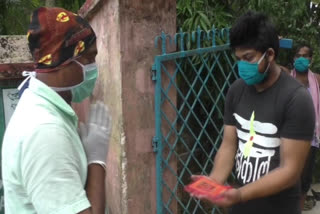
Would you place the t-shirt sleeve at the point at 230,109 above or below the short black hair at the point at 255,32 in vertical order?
below

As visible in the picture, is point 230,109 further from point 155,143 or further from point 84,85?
point 155,143

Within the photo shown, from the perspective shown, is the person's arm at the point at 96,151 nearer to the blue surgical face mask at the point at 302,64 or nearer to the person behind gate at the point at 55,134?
the person behind gate at the point at 55,134

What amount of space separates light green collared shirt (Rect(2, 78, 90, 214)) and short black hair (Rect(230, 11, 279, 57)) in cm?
91

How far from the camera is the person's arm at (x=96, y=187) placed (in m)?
1.24

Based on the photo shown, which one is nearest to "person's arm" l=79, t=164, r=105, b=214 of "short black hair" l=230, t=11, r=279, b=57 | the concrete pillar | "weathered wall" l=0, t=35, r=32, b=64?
"short black hair" l=230, t=11, r=279, b=57

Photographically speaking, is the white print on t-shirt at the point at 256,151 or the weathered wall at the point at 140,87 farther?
the weathered wall at the point at 140,87

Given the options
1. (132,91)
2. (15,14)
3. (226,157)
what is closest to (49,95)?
(226,157)

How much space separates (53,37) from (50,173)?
43cm

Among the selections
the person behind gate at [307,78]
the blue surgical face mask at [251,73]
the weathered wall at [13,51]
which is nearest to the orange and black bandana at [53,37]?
the blue surgical face mask at [251,73]

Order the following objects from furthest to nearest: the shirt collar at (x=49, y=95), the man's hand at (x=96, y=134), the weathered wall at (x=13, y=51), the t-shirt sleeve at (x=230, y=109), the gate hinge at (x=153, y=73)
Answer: the weathered wall at (x=13, y=51) < the gate hinge at (x=153, y=73) < the t-shirt sleeve at (x=230, y=109) < the man's hand at (x=96, y=134) < the shirt collar at (x=49, y=95)

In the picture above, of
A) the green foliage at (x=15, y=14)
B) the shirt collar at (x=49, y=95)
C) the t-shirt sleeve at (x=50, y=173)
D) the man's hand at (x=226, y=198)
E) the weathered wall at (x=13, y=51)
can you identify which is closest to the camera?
the t-shirt sleeve at (x=50, y=173)

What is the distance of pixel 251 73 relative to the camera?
5.73 ft

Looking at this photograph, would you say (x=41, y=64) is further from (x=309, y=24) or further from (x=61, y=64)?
(x=309, y=24)

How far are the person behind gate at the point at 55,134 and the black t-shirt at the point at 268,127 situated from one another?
2.40ft
